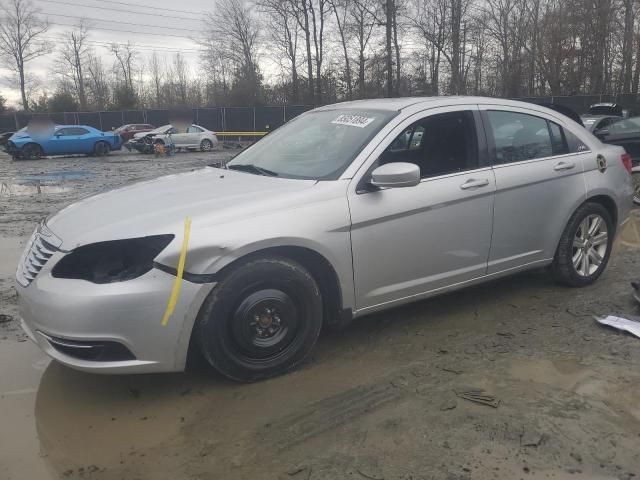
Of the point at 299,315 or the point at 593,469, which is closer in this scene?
the point at 593,469

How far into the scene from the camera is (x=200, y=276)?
9.61 ft

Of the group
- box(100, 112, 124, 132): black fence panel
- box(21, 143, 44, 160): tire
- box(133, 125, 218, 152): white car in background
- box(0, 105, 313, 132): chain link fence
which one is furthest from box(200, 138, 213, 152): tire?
box(100, 112, 124, 132): black fence panel

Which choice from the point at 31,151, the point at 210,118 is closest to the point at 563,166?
the point at 31,151

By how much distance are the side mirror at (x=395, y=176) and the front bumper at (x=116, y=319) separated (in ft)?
3.97

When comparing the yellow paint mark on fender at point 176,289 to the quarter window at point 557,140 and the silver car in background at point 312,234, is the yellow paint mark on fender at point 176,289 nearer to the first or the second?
the silver car in background at point 312,234

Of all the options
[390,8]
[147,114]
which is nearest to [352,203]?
[390,8]

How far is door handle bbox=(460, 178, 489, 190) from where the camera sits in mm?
3895

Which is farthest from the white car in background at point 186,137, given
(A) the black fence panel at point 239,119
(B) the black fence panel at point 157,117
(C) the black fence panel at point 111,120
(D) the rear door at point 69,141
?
(C) the black fence panel at point 111,120

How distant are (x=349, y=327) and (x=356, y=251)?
946 millimetres

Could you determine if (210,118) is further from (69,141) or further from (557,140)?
(557,140)

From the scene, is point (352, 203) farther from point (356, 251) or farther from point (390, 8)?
point (390, 8)

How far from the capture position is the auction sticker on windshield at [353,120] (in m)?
3.89

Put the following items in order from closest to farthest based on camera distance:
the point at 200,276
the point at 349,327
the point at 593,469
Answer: the point at 593,469, the point at 200,276, the point at 349,327

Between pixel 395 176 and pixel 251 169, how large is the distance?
3.91ft
